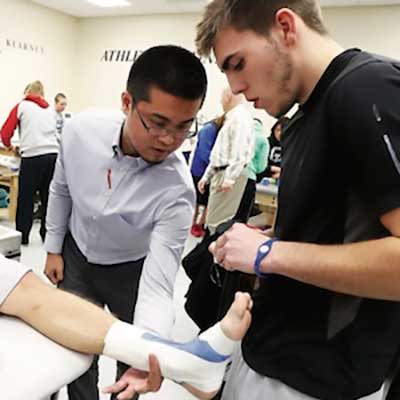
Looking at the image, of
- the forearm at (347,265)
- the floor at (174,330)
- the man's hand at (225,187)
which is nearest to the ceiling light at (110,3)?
the floor at (174,330)

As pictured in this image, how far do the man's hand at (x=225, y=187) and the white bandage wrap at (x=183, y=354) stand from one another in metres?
2.44

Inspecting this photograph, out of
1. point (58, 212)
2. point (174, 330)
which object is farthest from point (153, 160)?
point (174, 330)

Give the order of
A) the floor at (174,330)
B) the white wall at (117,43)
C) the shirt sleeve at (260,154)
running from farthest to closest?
the white wall at (117,43), the shirt sleeve at (260,154), the floor at (174,330)

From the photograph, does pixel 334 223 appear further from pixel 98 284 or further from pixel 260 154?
pixel 260 154

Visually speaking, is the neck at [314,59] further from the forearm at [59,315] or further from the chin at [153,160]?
the forearm at [59,315]

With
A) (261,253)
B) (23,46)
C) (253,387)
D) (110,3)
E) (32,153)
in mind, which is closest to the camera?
(261,253)

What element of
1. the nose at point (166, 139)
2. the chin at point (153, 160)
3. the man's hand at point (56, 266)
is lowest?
the man's hand at point (56, 266)

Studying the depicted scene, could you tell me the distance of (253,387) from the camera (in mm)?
915

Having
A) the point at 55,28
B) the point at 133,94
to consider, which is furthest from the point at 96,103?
the point at 133,94

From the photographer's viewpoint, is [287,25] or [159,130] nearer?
[287,25]

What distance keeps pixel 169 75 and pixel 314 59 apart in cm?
38

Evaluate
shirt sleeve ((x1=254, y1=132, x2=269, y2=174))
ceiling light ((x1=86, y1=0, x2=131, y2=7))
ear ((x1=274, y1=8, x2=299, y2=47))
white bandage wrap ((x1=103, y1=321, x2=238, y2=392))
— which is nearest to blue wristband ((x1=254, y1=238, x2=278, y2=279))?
white bandage wrap ((x1=103, y1=321, x2=238, y2=392))

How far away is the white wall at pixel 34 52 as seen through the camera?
20.0 feet

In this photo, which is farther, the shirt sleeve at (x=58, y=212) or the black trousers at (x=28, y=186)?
the black trousers at (x=28, y=186)
